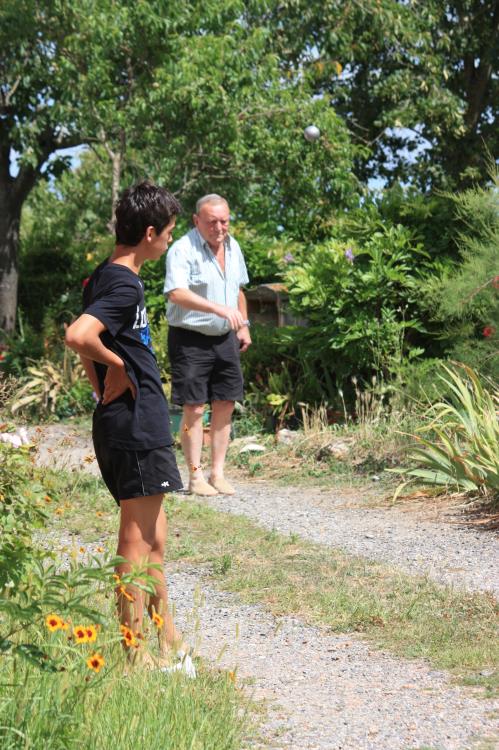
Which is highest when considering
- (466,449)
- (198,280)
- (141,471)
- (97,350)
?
(198,280)

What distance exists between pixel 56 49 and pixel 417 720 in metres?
9.75

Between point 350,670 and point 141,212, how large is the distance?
1722 millimetres

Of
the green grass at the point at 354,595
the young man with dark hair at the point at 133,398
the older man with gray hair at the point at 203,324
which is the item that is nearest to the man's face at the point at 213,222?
the older man with gray hair at the point at 203,324

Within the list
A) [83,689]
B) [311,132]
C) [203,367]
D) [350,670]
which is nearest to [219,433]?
[203,367]

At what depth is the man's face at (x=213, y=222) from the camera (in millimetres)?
6625

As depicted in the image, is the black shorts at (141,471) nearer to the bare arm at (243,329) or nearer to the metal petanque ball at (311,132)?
the bare arm at (243,329)

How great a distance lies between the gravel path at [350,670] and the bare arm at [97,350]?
0.71 m

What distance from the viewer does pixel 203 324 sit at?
22.2 ft

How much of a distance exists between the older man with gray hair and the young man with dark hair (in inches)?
119

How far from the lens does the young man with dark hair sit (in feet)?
11.1

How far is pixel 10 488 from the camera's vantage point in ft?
12.8

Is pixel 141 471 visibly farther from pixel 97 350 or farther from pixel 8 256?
pixel 8 256

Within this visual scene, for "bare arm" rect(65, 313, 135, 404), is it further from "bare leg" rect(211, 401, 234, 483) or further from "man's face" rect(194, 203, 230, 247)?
"bare leg" rect(211, 401, 234, 483)

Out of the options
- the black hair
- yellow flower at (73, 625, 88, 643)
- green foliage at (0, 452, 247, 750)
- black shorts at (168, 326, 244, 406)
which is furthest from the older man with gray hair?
yellow flower at (73, 625, 88, 643)
